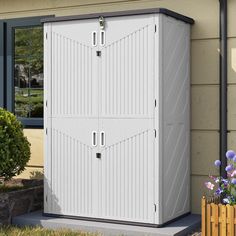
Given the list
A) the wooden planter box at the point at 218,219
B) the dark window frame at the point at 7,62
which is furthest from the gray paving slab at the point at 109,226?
the dark window frame at the point at 7,62

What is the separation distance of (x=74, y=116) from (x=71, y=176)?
2.37 feet

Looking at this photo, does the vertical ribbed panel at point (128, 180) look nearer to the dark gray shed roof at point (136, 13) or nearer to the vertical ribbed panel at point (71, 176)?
the vertical ribbed panel at point (71, 176)

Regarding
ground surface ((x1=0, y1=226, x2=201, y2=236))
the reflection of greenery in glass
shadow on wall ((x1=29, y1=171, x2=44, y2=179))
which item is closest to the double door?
ground surface ((x1=0, y1=226, x2=201, y2=236))

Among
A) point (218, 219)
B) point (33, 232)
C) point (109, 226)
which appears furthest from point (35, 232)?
point (218, 219)

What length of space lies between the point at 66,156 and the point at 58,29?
5.08 ft

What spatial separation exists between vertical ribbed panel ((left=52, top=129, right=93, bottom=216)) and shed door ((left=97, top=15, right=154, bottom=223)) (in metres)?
0.18

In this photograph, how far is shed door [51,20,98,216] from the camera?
7.27 meters

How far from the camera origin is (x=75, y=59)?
736 cm

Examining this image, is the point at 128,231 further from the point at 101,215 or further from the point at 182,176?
the point at 182,176

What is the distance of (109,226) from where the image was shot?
6.96 meters

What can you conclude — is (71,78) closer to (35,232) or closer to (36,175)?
(35,232)

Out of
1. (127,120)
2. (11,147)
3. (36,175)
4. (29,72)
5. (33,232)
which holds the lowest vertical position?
(33,232)

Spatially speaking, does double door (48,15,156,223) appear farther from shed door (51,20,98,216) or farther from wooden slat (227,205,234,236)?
wooden slat (227,205,234,236)

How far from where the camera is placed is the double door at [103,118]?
6957mm
